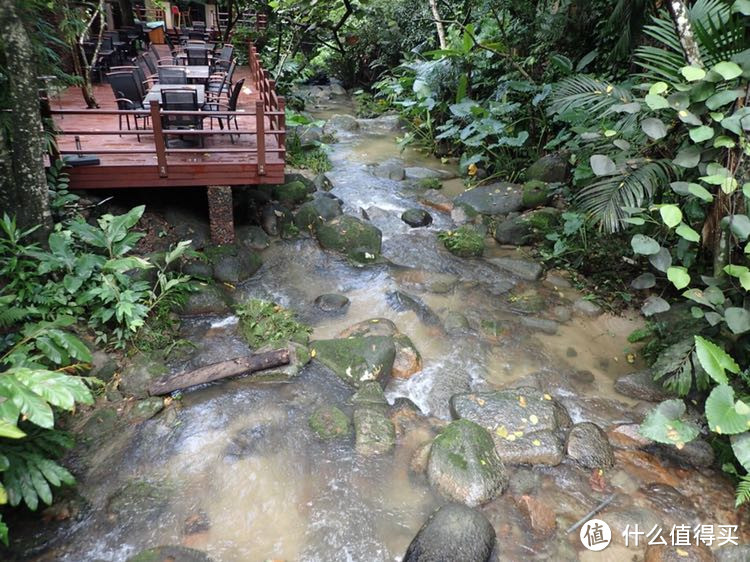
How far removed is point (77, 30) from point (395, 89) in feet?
28.4

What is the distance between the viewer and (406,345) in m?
5.73

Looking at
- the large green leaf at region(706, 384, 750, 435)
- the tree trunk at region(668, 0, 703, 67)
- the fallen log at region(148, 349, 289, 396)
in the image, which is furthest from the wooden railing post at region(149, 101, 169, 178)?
the large green leaf at region(706, 384, 750, 435)

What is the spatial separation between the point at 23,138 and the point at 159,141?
1536 mm

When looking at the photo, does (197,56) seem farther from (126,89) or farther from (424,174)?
(424,174)

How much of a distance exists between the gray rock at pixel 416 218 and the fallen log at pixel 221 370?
4.26 m

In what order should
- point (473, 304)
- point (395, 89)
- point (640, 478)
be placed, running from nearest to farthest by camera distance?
point (640, 478)
point (473, 304)
point (395, 89)

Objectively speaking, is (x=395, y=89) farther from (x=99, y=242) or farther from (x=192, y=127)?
(x=99, y=242)

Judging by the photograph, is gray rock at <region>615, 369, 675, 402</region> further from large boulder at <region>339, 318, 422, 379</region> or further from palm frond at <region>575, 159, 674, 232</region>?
large boulder at <region>339, 318, 422, 379</region>

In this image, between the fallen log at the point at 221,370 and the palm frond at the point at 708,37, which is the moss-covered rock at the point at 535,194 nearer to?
the palm frond at the point at 708,37

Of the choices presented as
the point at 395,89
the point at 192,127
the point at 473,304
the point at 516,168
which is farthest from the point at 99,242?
the point at 395,89

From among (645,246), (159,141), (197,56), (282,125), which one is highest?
(197,56)

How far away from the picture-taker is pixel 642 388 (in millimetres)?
5348

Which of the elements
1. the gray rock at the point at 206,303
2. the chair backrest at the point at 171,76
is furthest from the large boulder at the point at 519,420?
the chair backrest at the point at 171,76

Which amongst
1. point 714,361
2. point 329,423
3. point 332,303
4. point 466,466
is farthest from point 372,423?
point 714,361
